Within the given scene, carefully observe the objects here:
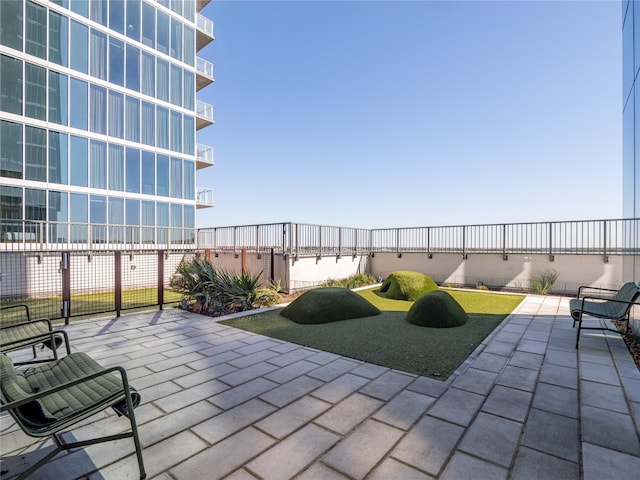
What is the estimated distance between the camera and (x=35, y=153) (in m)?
12.5

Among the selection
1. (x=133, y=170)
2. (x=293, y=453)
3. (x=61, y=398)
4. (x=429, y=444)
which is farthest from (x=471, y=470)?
(x=133, y=170)

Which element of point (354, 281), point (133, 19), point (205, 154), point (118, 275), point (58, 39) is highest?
point (133, 19)

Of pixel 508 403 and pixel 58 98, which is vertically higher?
pixel 58 98

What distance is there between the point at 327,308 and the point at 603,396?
13.4 ft

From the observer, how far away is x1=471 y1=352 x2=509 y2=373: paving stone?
3693 mm

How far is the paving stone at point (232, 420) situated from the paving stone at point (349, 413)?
0.53 metres

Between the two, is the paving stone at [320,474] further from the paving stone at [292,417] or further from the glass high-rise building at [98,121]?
the glass high-rise building at [98,121]

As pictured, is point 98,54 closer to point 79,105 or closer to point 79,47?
point 79,47

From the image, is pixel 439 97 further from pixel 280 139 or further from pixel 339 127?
pixel 280 139

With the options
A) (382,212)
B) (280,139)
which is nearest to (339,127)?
(280,139)

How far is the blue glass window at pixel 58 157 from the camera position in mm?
12883

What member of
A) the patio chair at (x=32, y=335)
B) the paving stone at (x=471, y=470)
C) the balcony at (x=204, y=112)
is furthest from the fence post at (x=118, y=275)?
the balcony at (x=204, y=112)

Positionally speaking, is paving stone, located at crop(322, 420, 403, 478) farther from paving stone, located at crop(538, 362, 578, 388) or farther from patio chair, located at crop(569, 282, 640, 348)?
patio chair, located at crop(569, 282, 640, 348)

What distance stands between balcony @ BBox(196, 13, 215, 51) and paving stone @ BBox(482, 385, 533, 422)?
23.6m
